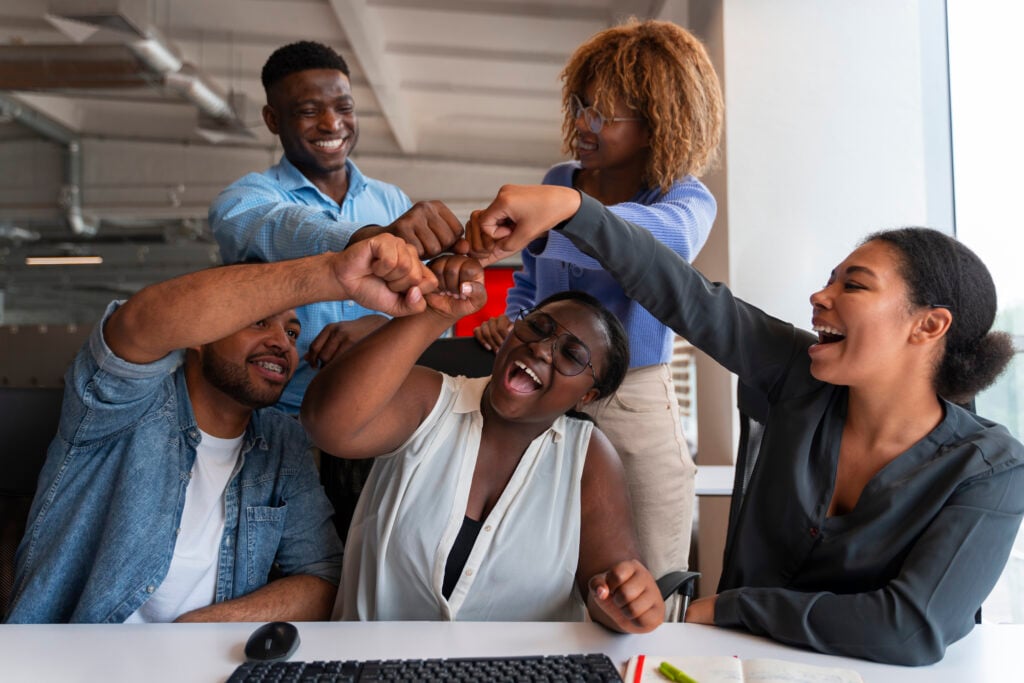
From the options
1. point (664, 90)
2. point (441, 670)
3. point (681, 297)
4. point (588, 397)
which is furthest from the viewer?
point (664, 90)

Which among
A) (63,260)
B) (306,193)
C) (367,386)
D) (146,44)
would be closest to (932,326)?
(367,386)

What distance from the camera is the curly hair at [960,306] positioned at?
64.6 inches

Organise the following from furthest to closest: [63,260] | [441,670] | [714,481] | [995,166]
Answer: [63,260], [995,166], [714,481], [441,670]

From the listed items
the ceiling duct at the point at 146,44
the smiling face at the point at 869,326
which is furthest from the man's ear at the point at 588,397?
the ceiling duct at the point at 146,44

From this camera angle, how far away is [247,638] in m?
1.36

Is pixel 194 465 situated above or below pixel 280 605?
above

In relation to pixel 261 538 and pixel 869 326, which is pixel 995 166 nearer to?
pixel 869 326

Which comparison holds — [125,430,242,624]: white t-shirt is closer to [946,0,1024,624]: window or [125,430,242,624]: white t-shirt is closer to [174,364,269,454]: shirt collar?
[174,364,269,454]: shirt collar

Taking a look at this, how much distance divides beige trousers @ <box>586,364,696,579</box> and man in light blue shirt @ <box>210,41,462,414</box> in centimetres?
67

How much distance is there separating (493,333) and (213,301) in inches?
34.1

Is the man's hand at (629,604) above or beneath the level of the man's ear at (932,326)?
beneath

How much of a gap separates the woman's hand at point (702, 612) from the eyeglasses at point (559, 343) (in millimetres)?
559

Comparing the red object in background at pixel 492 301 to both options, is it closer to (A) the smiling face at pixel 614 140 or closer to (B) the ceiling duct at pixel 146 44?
(B) the ceiling duct at pixel 146 44

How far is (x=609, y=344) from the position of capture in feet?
6.36
